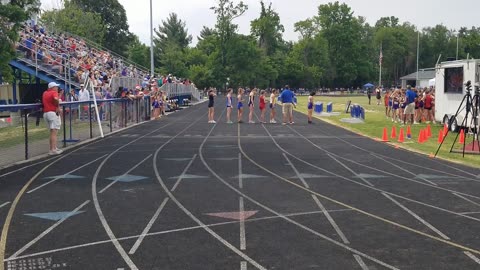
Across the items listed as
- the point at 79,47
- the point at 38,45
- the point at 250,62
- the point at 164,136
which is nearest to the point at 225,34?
the point at 250,62

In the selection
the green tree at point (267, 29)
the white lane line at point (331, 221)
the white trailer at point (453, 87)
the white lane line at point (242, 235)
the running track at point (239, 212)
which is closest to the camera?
the running track at point (239, 212)

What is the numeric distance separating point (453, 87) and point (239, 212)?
667 inches

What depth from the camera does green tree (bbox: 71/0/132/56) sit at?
9431cm

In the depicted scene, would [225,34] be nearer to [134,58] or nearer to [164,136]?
[134,58]

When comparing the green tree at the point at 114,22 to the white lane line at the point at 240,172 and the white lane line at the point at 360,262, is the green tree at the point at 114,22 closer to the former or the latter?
the white lane line at the point at 240,172

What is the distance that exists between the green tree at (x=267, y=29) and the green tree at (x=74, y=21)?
1690 inches

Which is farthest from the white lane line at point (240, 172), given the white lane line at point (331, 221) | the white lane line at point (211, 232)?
the white lane line at point (331, 221)

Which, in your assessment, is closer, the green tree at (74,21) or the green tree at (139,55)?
the green tree at (74,21)

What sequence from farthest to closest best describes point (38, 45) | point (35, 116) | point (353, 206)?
point (38, 45) < point (35, 116) < point (353, 206)

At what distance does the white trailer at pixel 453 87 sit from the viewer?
67.5 ft

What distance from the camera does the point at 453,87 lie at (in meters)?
22.1

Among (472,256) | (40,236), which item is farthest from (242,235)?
(472,256)

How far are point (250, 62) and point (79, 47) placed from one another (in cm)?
6391

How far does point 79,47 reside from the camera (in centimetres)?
3553
